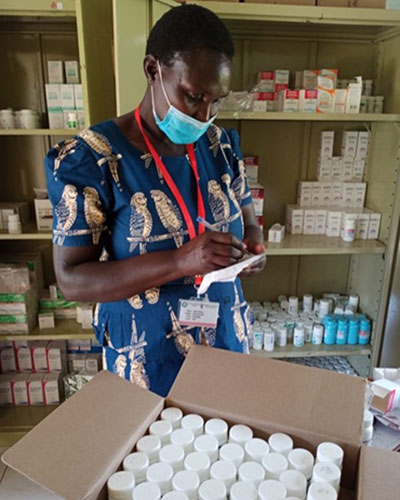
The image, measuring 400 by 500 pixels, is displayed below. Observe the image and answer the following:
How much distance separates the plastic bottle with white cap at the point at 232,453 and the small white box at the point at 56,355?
5.47 ft

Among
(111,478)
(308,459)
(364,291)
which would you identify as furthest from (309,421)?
(364,291)

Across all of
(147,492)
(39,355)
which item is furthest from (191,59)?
(39,355)

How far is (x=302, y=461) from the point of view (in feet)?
2.10

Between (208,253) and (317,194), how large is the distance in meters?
1.42

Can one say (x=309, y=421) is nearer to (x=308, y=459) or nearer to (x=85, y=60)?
(x=308, y=459)

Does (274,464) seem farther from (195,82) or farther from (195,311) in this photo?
(195,82)

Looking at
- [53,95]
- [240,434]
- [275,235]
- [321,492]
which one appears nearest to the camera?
[321,492]

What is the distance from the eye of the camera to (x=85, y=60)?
1533mm

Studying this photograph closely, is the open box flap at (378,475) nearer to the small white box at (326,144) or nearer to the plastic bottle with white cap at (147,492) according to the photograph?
the plastic bottle with white cap at (147,492)

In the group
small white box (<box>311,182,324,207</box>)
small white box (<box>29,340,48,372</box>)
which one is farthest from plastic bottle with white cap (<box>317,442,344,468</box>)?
small white box (<box>29,340,48,372</box>)

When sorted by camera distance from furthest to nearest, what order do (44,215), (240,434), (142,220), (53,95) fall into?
(44,215) → (53,95) → (142,220) → (240,434)

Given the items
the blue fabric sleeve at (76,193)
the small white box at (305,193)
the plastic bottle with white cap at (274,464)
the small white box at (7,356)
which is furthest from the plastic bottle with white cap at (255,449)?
the small white box at (7,356)

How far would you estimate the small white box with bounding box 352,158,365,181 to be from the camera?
209 cm

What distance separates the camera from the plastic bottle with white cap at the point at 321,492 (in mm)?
570
